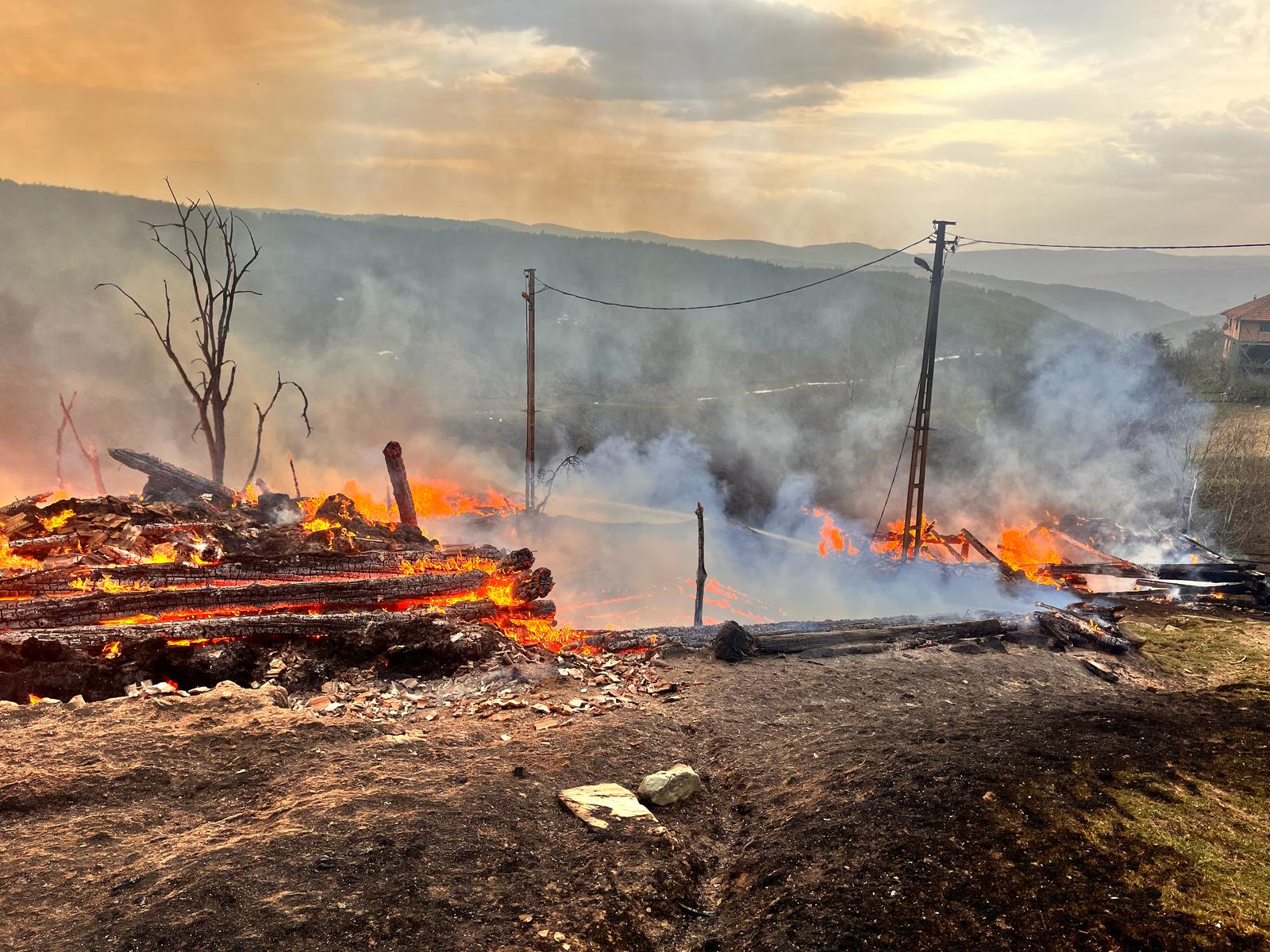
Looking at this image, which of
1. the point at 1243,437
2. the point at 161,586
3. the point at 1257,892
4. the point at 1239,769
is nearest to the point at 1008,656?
the point at 1239,769

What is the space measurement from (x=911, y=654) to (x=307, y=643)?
8.37 meters

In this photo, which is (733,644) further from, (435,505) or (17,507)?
(17,507)

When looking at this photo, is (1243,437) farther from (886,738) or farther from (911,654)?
(886,738)

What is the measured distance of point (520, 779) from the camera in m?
6.72

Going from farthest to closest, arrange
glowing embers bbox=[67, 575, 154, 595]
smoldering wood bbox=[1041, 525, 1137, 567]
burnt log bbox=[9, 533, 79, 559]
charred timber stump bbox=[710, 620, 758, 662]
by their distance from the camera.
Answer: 1. smoldering wood bbox=[1041, 525, 1137, 567]
2. charred timber stump bbox=[710, 620, 758, 662]
3. burnt log bbox=[9, 533, 79, 559]
4. glowing embers bbox=[67, 575, 154, 595]

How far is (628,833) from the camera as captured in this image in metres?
6.07

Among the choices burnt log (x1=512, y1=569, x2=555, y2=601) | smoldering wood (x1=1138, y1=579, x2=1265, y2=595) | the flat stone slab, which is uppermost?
burnt log (x1=512, y1=569, x2=555, y2=601)

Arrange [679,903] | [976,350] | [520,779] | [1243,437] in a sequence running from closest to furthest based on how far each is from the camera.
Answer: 1. [679,903]
2. [520,779]
3. [1243,437]
4. [976,350]

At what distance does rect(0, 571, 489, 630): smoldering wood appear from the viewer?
8.84 meters

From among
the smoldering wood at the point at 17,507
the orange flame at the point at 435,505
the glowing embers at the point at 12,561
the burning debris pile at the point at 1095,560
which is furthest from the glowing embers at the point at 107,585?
the burning debris pile at the point at 1095,560

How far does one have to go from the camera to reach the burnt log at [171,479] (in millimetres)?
15500

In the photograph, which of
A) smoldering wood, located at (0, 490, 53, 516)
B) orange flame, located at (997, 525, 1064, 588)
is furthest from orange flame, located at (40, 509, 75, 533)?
orange flame, located at (997, 525, 1064, 588)

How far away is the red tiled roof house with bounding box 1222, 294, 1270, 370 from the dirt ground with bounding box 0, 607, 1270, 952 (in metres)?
47.0

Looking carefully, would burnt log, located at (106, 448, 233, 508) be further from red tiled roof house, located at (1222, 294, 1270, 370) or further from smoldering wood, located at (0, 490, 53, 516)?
red tiled roof house, located at (1222, 294, 1270, 370)
